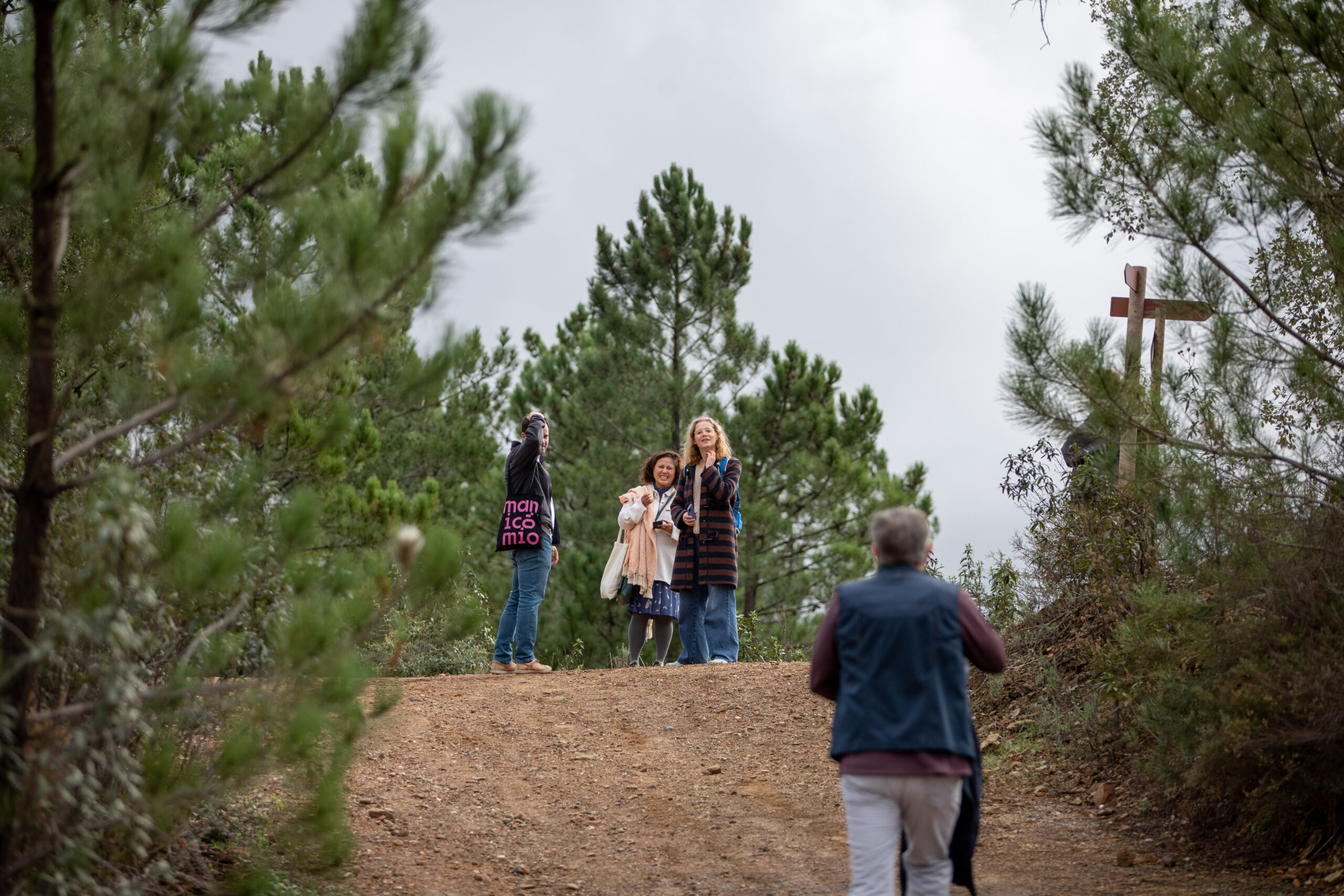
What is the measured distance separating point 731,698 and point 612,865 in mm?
2890

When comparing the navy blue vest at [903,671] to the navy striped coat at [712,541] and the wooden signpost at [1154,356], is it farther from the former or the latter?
the navy striped coat at [712,541]

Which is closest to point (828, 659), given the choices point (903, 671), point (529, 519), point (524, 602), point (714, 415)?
point (903, 671)


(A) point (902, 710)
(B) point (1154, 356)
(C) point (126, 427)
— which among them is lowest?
(A) point (902, 710)

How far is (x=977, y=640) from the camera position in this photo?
335 cm

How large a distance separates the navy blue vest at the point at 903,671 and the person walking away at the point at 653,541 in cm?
541

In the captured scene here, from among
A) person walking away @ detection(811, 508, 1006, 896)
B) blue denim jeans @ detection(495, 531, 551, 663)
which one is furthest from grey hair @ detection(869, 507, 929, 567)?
blue denim jeans @ detection(495, 531, 551, 663)

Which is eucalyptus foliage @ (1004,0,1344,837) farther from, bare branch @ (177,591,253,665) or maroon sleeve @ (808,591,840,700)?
bare branch @ (177,591,253,665)

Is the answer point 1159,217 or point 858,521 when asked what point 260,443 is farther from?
point 858,521

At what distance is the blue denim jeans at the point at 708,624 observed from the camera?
28.6 ft

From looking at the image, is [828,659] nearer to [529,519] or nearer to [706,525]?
[706,525]

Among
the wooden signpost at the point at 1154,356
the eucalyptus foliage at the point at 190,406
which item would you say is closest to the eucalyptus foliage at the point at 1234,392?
the wooden signpost at the point at 1154,356

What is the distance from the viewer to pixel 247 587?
4.14 m

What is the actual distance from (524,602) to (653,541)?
1117mm

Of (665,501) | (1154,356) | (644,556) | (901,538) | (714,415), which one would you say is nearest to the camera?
(901,538)
